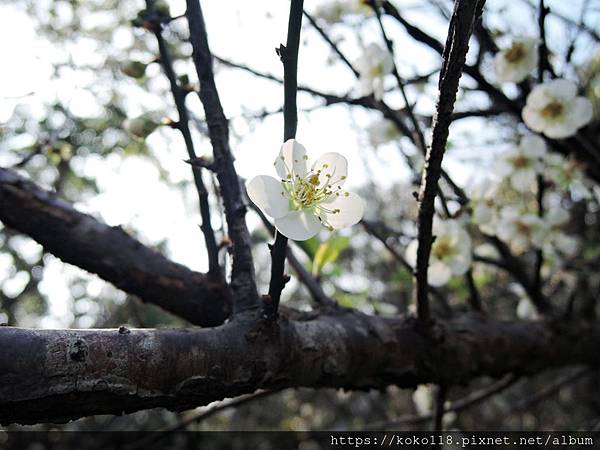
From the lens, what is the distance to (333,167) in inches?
41.5

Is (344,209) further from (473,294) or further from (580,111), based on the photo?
(580,111)

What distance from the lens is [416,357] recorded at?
1338mm

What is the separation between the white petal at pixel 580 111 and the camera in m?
1.79

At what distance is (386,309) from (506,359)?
876 millimetres

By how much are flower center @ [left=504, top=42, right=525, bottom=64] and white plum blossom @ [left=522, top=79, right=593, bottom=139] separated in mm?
151

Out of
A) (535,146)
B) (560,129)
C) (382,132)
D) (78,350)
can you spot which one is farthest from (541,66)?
(78,350)

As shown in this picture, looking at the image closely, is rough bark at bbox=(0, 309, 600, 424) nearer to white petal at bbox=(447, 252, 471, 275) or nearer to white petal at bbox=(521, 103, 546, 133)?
white petal at bbox=(447, 252, 471, 275)

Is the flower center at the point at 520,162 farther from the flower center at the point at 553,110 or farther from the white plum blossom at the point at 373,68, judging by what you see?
the white plum blossom at the point at 373,68

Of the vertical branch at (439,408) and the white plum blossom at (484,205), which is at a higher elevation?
the white plum blossom at (484,205)

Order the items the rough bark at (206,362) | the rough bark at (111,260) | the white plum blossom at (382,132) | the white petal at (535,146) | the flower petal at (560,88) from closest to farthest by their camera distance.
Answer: the rough bark at (206,362), the rough bark at (111,260), the flower petal at (560,88), the white petal at (535,146), the white plum blossom at (382,132)

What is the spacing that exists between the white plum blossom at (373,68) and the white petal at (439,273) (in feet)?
1.95

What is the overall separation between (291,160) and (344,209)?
0.20m

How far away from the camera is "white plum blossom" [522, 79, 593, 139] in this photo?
5.74 ft

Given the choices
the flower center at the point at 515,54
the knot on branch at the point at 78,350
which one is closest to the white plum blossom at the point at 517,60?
the flower center at the point at 515,54
